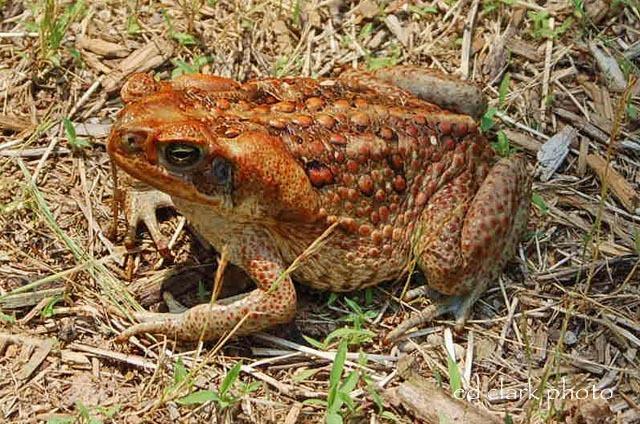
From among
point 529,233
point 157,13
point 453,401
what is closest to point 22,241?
point 157,13

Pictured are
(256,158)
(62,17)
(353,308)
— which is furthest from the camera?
(62,17)

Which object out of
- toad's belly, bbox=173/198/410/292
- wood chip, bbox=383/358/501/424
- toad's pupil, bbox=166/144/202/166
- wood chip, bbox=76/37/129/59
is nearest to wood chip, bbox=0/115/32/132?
wood chip, bbox=76/37/129/59

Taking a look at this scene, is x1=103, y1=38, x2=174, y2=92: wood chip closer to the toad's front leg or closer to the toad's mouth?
the toad's mouth

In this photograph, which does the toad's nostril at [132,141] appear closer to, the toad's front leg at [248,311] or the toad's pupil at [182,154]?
the toad's pupil at [182,154]

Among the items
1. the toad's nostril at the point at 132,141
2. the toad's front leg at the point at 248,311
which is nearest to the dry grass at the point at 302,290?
the toad's front leg at the point at 248,311

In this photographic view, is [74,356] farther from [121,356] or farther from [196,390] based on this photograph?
[196,390]

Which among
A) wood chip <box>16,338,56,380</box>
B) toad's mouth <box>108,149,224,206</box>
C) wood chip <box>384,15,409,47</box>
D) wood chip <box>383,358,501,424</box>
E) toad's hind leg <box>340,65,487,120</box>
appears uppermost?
toad's hind leg <box>340,65,487,120</box>

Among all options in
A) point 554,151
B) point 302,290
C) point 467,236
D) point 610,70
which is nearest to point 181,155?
point 302,290
